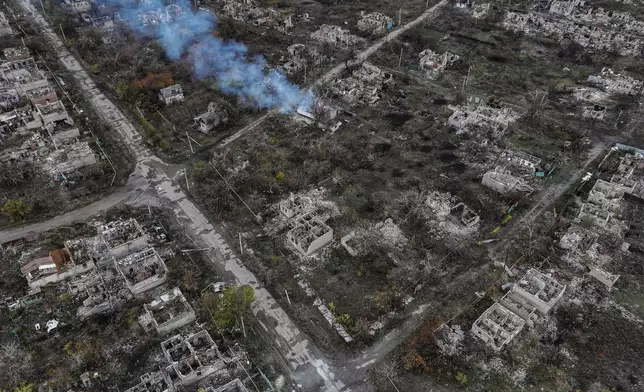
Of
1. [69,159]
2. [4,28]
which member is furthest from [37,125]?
[4,28]

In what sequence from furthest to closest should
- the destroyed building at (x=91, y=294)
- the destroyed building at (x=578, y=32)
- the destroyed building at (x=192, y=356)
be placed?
1. the destroyed building at (x=578, y=32)
2. the destroyed building at (x=91, y=294)
3. the destroyed building at (x=192, y=356)

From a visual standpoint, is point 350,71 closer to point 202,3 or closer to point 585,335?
point 202,3

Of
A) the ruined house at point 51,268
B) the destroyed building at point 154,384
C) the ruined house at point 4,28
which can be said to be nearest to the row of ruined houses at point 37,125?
the ruined house at point 51,268

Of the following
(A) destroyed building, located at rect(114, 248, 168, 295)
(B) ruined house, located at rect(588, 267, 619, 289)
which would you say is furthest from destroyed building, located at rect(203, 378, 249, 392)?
(B) ruined house, located at rect(588, 267, 619, 289)

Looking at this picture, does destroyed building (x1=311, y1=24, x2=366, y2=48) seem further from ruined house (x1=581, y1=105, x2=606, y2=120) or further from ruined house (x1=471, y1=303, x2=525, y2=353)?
ruined house (x1=471, y1=303, x2=525, y2=353)

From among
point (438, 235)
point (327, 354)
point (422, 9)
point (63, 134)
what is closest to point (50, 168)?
point (63, 134)

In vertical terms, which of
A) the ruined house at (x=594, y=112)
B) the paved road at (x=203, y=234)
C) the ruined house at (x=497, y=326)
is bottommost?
the paved road at (x=203, y=234)

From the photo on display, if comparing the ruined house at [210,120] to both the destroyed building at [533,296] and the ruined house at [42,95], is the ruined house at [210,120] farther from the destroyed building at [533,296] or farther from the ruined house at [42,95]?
the destroyed building at [533,296]
